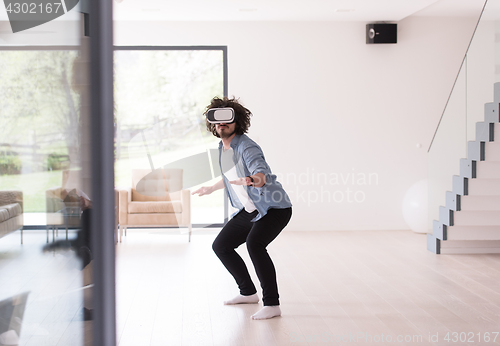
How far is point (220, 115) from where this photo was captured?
3.06 meters

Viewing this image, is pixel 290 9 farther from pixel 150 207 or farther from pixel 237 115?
pixel 237 115

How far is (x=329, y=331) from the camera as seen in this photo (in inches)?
118

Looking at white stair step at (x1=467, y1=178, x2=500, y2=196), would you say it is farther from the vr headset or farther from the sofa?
the sofa

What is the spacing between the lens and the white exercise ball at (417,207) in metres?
6.23

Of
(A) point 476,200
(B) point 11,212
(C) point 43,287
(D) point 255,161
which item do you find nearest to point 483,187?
(A) point 476,200

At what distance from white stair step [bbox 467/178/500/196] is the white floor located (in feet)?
2.15

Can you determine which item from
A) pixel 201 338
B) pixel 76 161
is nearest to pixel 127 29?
pixel 201 338

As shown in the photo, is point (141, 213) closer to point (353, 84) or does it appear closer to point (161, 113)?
point (161, 113)

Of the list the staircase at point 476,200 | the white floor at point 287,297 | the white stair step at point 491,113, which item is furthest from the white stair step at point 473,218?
the white stair step at point 491,113

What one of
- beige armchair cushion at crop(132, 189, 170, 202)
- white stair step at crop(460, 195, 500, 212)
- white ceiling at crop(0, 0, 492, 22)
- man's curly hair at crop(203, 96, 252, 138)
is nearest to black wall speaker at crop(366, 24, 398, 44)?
white ceiling at crop(0, 0, 492, 22)

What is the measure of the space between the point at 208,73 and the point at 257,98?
0.81 m

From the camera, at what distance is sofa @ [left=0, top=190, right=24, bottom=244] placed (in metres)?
1.36

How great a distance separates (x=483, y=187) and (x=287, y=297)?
270cm

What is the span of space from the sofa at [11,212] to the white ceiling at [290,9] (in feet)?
15.0
